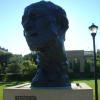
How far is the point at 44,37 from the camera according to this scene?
339 cm

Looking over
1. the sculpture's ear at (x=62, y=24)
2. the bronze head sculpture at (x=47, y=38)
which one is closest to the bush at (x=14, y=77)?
the bronze head sculpture at (x=47, y=38)

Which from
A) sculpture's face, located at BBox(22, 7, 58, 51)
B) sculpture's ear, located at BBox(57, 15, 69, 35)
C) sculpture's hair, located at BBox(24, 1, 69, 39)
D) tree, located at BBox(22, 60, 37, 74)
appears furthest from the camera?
tree, located at BBox(22, 60, 37, 74)

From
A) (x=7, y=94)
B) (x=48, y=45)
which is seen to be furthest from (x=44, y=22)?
(x=7, y=94)

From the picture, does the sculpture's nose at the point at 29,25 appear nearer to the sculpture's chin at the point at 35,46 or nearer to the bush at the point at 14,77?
the sculpture's chin at the point at 35,46

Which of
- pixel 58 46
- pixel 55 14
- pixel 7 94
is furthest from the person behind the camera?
pixel 58 46

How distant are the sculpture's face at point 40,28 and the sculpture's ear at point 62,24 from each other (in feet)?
0.87

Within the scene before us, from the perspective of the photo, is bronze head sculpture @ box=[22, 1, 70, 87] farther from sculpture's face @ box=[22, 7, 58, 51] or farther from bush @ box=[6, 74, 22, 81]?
bush @ box=[6, 74, 22, 81]

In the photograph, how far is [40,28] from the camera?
135 inches

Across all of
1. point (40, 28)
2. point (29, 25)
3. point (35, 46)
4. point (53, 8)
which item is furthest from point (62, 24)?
point (35, 46)

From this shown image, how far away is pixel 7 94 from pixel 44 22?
2051 millimetres

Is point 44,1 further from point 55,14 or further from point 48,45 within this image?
point 48,45

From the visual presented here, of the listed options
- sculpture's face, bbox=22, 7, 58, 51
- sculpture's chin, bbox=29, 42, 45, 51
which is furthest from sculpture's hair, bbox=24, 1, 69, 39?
sculpture's chin, bbox=29, 42, 45, 51

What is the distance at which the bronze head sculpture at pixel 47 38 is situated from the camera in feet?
11.3

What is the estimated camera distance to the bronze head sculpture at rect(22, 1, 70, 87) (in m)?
3.44
